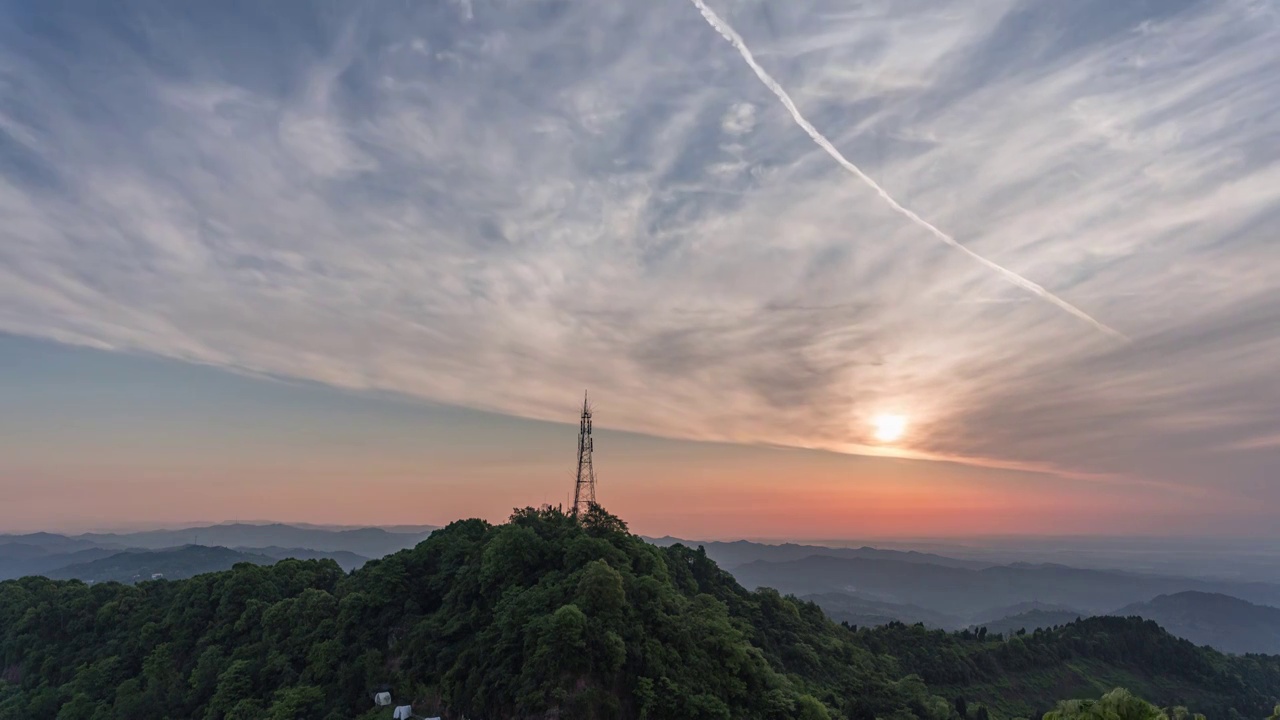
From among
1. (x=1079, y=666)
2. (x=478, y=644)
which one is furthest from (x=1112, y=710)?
(x=1079, y=666)

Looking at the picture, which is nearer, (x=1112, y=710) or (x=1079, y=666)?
(x=1112, y=710)

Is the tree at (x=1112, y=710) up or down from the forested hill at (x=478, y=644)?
up

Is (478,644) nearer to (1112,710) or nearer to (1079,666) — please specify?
(1112,710)

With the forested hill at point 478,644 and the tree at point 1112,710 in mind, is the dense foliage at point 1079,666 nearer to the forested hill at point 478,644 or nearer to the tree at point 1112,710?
the forested hill at point 478,644

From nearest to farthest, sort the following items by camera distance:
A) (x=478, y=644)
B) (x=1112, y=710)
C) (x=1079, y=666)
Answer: (x=1112, y=710), (x=478, y=644), (x=1079, y=666)

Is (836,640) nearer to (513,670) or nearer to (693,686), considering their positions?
(693,686)

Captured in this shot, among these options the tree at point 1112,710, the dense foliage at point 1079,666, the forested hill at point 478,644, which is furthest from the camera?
the dense foliage at point 1079,666

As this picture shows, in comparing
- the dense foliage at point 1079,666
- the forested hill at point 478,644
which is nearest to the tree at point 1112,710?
the forested hill at point 478,644

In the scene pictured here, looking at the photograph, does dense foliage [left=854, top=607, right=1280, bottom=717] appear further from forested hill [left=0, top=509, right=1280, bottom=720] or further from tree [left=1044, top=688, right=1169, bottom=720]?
tree [left=1044, top=688, right=1169, bottom=720]

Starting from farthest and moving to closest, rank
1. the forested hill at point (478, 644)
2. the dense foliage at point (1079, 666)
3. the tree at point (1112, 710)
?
the dense foliage at point (1079, 666) → the forested hill at point (478, 644) → the tree at point (1112, 710)

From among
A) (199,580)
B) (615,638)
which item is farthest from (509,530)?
(199,580)
